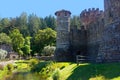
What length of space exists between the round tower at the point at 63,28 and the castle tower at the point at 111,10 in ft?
65.1

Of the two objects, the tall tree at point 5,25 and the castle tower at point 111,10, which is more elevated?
the tall tree at point 5,25

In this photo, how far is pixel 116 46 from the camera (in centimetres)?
2966

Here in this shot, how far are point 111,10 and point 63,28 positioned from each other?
69.4 ft

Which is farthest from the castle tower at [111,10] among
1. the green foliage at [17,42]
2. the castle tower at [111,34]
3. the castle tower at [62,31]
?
the green foliage at [17,42]

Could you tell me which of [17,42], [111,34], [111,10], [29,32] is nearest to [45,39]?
[17,42]

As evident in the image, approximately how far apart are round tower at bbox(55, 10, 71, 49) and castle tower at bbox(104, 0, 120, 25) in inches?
781

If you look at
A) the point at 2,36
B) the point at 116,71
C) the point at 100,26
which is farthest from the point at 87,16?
the point at 2,36

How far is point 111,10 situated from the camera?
3173 cm

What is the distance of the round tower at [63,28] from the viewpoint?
52156mm

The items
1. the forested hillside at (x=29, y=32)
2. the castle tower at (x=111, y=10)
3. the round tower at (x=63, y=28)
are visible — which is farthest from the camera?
the forested hillside at (x=29, y=32)

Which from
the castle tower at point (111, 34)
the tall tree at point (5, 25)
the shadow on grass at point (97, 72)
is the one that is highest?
the tall tree at point (5, 25)

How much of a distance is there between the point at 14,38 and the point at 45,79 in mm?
64488

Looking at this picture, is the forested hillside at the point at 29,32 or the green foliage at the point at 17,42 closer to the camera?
the forested hillside at the point at 29,32

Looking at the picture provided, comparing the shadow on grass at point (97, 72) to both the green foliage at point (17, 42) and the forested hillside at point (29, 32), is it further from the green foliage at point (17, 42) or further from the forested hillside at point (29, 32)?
the green foliage at point (17, 42)
